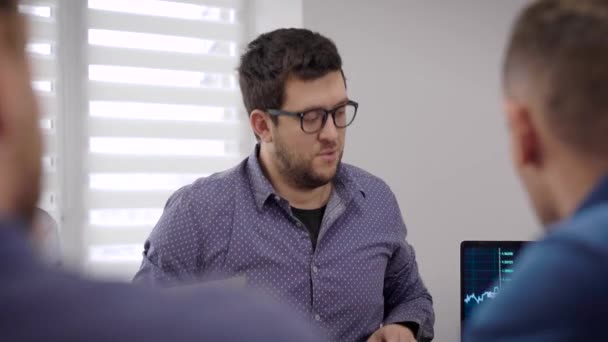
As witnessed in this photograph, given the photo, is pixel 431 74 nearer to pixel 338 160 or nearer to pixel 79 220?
pixel 338 160

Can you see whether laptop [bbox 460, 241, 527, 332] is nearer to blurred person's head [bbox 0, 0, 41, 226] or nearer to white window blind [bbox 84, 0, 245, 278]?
white window blind [bbox 84, 0, 245, 278]

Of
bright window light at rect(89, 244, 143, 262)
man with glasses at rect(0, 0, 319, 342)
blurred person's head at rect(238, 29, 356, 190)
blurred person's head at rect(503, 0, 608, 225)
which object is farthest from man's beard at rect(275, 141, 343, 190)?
man with glasses at rect(0, 0, 319, 342)

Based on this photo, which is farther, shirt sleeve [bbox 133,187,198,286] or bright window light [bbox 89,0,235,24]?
bright window light [bbox 89,0,235,24]

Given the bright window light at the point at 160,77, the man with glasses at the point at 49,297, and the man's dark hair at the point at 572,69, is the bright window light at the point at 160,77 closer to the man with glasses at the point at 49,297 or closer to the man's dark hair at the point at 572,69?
the man's dark hair at the point at 572,69

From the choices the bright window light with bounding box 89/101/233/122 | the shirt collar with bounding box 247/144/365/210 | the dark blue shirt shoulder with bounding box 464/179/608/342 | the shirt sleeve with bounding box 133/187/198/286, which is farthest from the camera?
the bright window light with bounding box 89/101/233/122

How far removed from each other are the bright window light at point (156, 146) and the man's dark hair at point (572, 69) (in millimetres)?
2004

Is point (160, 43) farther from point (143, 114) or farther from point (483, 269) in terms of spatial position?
point (483, 269)

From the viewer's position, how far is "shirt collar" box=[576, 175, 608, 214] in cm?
77

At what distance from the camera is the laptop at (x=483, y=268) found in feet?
7.53

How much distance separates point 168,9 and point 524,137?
83.9 inches

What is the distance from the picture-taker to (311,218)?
2.04 meters

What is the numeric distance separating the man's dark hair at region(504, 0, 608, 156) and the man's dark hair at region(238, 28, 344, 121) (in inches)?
45.5

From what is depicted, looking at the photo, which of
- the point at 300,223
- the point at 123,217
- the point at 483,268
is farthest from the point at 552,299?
the point at 123,217

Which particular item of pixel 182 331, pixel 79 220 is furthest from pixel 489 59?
pixel 182 331
